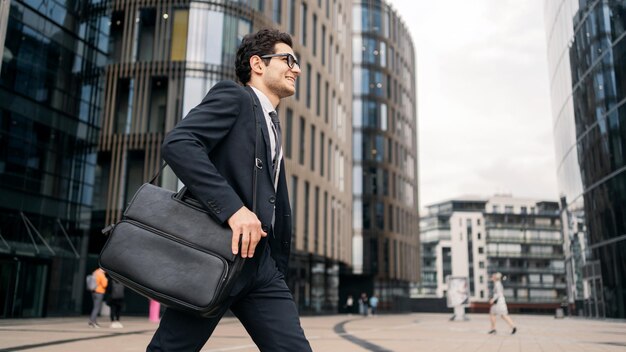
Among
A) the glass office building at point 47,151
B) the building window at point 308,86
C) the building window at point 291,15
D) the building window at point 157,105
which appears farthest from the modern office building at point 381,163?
the glass office building at point 47,151

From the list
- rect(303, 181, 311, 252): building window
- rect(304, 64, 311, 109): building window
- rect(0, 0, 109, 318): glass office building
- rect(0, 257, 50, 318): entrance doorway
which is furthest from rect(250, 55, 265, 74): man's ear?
rect(304, 64, 311, 109): building window

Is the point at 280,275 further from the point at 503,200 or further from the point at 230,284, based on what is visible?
the point at 503,200

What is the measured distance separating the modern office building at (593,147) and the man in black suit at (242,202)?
1047 inches

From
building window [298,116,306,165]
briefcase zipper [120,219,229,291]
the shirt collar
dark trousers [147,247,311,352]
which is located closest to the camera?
briefcase zipper [120,219,229,291]

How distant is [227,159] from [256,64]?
1.99 feet

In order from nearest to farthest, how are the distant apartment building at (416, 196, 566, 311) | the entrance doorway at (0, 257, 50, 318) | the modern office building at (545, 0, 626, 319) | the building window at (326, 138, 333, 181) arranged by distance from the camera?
the entrance doorway at (0, 257, 50, 318)
the modern office building at (545, 0, 626, 319)
the building window at (326, 138, 333, 181)
the distant apartment building at (416, 196, 566, 311)

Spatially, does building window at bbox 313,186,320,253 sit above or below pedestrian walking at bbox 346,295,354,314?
above

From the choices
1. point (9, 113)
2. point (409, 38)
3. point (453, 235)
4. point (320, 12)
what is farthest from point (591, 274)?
point (453, 235)

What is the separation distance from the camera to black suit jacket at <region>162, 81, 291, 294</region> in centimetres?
206

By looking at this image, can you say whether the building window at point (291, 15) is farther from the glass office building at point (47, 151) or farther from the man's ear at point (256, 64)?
the man's ear at point (256, 64)

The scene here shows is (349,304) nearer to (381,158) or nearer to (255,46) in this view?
(381,158)

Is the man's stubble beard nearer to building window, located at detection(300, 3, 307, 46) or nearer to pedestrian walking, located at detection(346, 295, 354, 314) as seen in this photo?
building window, located at detection(300, 3, 307, 46)

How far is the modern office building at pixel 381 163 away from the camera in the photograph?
167 feet

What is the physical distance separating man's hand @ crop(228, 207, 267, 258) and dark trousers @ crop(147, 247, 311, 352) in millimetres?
214
